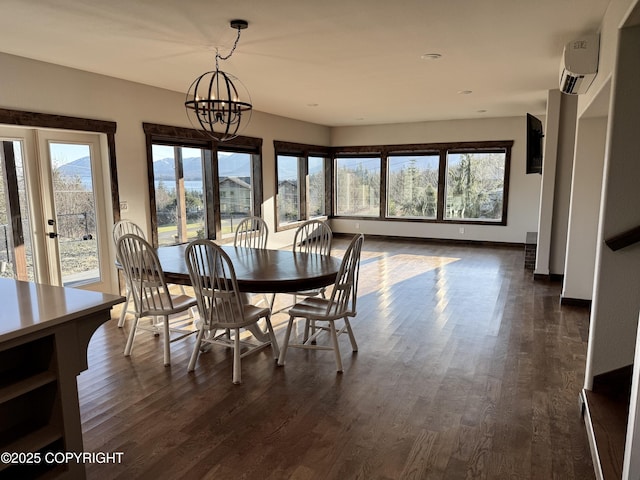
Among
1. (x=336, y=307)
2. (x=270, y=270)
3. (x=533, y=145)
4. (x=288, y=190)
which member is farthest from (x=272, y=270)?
(x=288, y=190)

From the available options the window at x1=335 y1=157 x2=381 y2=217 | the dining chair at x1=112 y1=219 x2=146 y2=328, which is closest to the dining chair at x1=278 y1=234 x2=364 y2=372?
the dining chair at x1=112 y1=219 x2=146 y2=328

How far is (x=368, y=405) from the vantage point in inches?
109

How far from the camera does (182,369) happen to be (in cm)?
331

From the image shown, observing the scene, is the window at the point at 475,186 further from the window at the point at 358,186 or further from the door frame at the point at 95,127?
the door frame at the point at 95,127

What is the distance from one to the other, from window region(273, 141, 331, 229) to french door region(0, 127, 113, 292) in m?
3.79

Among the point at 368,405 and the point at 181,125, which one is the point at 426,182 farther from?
the point at 368,405

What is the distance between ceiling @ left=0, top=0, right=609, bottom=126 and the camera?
2988mm

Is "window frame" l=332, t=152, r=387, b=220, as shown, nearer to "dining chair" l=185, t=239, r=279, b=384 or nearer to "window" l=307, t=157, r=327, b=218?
"window" l=307, t=157, r=327, b=218

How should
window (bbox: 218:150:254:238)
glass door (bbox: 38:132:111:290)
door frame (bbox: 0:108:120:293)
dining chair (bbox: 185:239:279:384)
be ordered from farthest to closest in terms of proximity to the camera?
window (bbox: 218:150:254:238)
glass door (bbox: 38:132:111:290)
door frame (bbox: 0:108:120:293)
dining chair (bbox: 185:239:279:384)

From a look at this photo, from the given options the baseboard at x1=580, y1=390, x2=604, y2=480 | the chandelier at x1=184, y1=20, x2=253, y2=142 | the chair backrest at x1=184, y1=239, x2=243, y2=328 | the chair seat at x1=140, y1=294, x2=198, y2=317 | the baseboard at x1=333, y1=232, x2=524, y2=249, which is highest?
the chandelier at x1=184, y1=20, x2=253, y2=142

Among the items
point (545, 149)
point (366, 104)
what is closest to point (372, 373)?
point (545, 149)

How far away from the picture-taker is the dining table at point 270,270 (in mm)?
3080

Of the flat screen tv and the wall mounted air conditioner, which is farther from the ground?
the wall mounted air conditioner

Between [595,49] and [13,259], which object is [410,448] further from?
[13,259]
